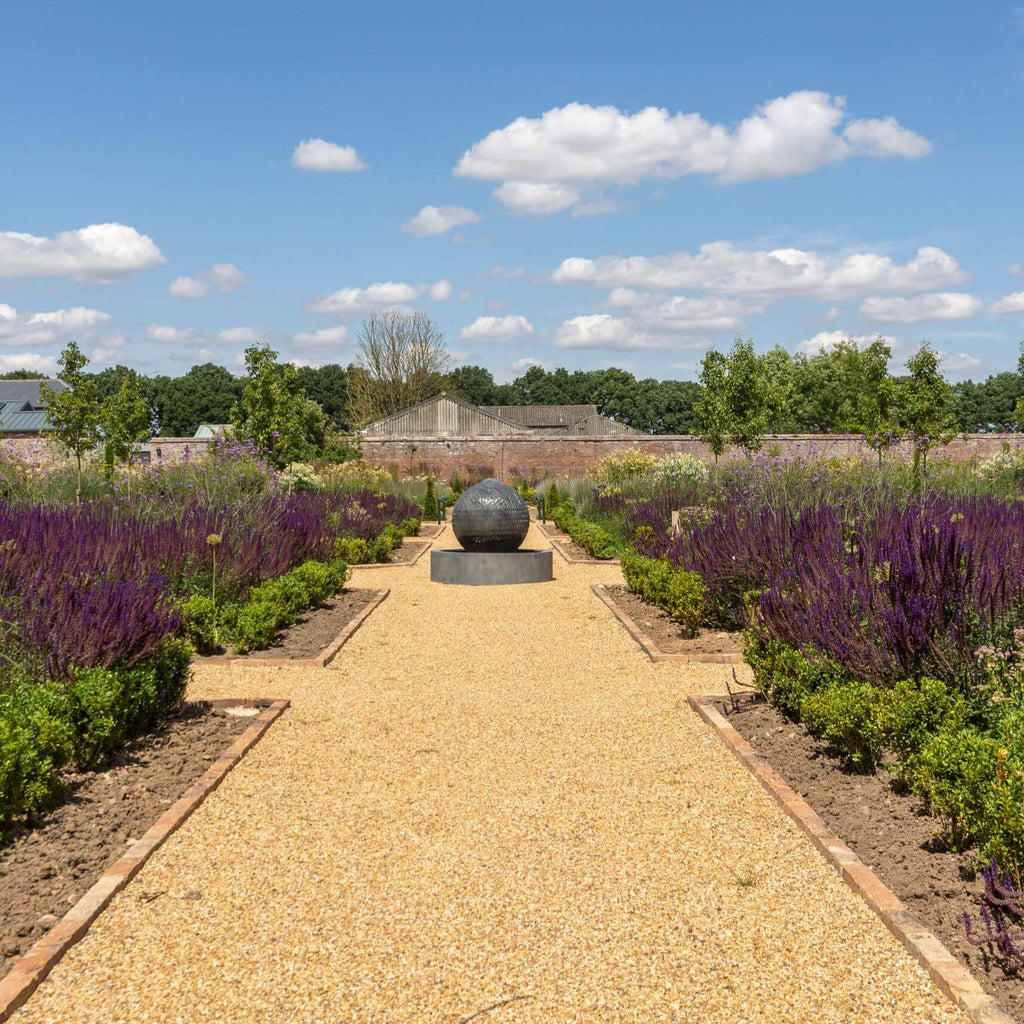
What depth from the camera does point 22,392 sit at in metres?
67.5

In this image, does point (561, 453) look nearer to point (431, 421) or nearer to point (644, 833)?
point (431, 421)

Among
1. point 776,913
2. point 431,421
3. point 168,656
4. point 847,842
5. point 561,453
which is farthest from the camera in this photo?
point 431,421

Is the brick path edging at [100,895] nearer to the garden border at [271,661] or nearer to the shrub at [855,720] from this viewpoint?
the garden border at [271,661]

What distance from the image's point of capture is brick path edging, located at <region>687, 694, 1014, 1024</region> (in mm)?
2908

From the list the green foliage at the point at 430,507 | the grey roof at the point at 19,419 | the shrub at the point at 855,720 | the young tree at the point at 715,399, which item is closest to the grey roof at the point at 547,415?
the grey roof at the point at 19,419

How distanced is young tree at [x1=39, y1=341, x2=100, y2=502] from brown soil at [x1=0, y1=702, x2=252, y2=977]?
2198 cm

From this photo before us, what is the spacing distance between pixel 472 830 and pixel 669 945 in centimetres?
129

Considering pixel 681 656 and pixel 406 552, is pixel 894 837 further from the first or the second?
pixel 406 552

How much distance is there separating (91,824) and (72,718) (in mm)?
705

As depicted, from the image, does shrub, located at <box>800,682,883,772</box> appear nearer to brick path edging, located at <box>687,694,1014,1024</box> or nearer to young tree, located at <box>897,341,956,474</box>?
brick path edging, located at <box>687,694,1014,1024</box>

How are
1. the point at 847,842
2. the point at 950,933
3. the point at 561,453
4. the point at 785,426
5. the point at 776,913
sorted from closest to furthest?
the point at 950,933, the point at 776,913, the point at 847,842, the point at 561,453, the point at 785,426

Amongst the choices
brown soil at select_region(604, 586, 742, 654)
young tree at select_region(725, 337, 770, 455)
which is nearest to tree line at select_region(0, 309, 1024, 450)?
young tree at select_region(725, 337, 770, 455)

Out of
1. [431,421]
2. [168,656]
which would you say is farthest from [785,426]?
[168,656]

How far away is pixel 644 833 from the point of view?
4.36m
